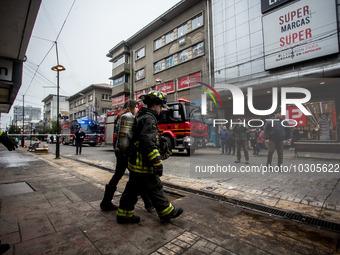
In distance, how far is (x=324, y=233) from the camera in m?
2.37

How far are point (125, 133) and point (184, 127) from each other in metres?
7.70

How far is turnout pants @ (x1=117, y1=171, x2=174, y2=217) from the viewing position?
2.50 m

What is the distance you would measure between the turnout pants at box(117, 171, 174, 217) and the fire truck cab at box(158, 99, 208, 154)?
7422 mm

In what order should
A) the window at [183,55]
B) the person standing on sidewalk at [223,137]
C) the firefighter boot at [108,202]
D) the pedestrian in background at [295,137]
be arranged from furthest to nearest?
the window at [183,55], the person standing on sidewalk at [223,137], the pedestrian in background at [295,137], the firefighter boot at [108,202]

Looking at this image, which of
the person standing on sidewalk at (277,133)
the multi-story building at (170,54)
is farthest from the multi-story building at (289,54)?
the multi-story building at (170,54)

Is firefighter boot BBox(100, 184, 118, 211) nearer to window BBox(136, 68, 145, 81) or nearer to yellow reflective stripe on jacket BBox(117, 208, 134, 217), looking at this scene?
yellow reflective stripe on jacket BBox(117, 208, 134, 217)

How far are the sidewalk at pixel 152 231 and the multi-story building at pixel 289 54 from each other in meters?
5.25

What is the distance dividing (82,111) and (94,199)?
45273mm

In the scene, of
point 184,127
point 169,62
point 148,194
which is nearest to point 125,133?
point 148,194

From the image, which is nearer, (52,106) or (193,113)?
(193,113)

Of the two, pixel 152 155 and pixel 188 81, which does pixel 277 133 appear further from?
pixel 188 81

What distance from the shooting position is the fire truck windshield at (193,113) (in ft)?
34.3

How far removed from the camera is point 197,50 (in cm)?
1836

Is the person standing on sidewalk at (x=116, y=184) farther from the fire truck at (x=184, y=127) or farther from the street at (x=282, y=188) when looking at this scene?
the fire truck at (x=184, y=127)
